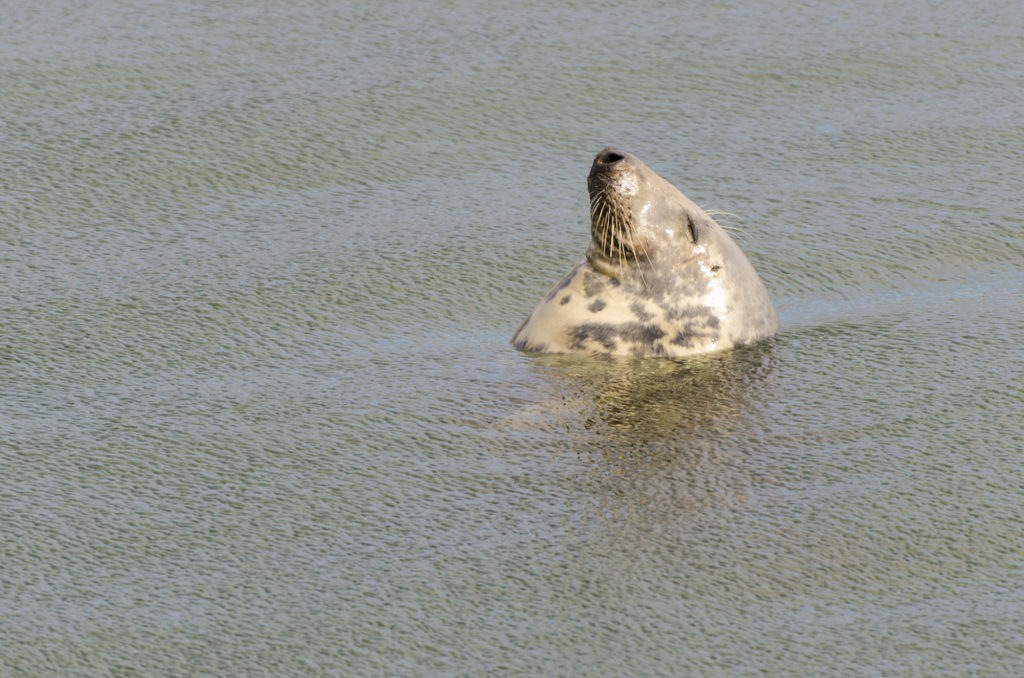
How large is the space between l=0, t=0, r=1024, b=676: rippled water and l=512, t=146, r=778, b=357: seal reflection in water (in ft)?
0.27

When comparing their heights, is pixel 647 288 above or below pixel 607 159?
below

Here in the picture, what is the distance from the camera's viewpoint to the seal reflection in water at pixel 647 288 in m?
4.17

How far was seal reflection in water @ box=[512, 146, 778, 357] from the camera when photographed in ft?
13.7

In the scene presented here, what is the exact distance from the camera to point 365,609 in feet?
9.05

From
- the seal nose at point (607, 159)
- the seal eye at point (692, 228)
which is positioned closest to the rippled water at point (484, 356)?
the seal eye at point (692, 228)

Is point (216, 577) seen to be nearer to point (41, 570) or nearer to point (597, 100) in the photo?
point (41, 570)

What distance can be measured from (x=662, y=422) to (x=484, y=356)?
65cm

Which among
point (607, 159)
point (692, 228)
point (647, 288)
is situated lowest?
point (647, 288)

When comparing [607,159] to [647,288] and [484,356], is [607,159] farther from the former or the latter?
[484,356]

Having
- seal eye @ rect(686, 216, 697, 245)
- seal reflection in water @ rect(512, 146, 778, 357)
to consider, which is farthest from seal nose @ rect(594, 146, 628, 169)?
seal eye @ rect(686, 216, 697, 245)

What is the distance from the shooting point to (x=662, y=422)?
368cm

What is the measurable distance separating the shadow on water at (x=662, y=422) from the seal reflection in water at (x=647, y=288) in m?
0.06

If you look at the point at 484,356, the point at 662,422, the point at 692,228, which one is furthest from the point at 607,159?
the point at 662,422

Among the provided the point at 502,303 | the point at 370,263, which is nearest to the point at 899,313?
the point at 502,303
